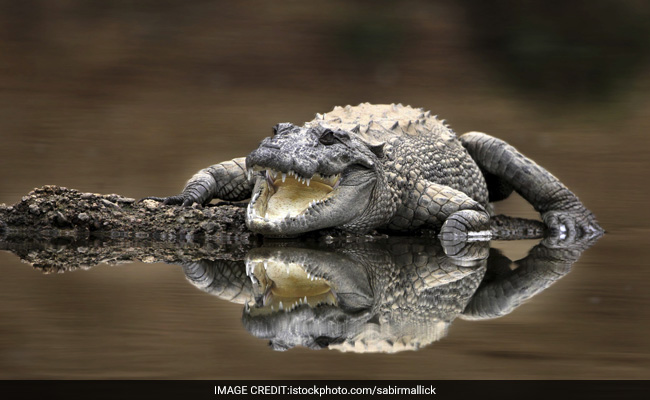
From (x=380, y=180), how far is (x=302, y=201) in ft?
1.89

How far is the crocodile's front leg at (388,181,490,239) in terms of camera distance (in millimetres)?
5926

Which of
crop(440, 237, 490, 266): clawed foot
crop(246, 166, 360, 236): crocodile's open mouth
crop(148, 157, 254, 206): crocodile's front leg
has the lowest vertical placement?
crop(440, 237, 490, 266): clawed foot

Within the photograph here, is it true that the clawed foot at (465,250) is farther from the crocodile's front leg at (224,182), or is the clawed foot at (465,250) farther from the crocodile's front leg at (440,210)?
the crocodile's front leg at (224,182)

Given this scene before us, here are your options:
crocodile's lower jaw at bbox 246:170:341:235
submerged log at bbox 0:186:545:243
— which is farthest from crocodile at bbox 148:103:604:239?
submerged log at bbox 0:186:545:243

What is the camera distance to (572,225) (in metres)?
6.80

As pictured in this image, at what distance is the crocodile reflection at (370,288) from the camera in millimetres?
3109

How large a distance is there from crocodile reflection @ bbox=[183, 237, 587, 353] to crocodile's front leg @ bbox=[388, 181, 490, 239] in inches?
13.3

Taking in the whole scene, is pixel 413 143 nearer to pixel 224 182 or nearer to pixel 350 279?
pixel 224 182

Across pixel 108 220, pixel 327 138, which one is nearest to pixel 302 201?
pixel 327 138

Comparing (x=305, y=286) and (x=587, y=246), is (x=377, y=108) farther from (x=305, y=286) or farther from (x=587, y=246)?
(x=305, y=286)

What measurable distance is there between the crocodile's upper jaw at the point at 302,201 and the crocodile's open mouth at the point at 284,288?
2.42ft

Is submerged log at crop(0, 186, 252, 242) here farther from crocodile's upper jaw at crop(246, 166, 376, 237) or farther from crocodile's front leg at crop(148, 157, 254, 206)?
crocodile's front leg at crop(148, 157, 254, 206)

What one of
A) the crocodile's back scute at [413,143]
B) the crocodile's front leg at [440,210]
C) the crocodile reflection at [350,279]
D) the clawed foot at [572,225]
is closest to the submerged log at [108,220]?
the crocodile reflection at [350,279]
